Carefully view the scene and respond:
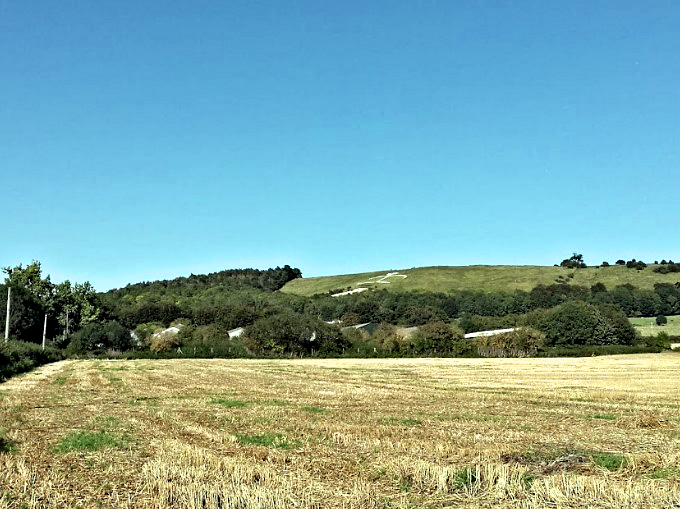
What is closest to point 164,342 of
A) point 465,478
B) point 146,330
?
point 146,330

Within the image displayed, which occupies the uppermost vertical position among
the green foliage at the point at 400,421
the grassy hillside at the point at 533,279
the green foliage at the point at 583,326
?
the grassy hillside at the point at 533,279

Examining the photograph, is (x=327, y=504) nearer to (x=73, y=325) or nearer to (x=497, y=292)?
(x=73, y=325)

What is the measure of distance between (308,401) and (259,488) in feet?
52.2

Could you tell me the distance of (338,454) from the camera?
13.0m

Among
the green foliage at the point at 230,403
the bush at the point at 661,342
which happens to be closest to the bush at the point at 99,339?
the bush at the point at 661,342

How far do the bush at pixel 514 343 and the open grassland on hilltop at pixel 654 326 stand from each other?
30.9m

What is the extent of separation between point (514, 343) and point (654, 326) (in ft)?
154

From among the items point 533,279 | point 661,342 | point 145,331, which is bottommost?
point 661,342

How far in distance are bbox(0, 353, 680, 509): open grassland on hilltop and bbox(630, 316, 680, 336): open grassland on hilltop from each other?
11075 cm

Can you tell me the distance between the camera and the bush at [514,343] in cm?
10194

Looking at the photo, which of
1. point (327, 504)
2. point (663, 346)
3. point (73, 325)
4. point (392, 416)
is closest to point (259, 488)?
point (327, 504)

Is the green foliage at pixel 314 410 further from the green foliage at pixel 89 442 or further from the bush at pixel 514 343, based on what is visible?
the bush at pixel 514 343

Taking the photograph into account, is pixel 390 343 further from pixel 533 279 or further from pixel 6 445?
pixel 6 445

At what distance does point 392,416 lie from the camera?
66.0ft
